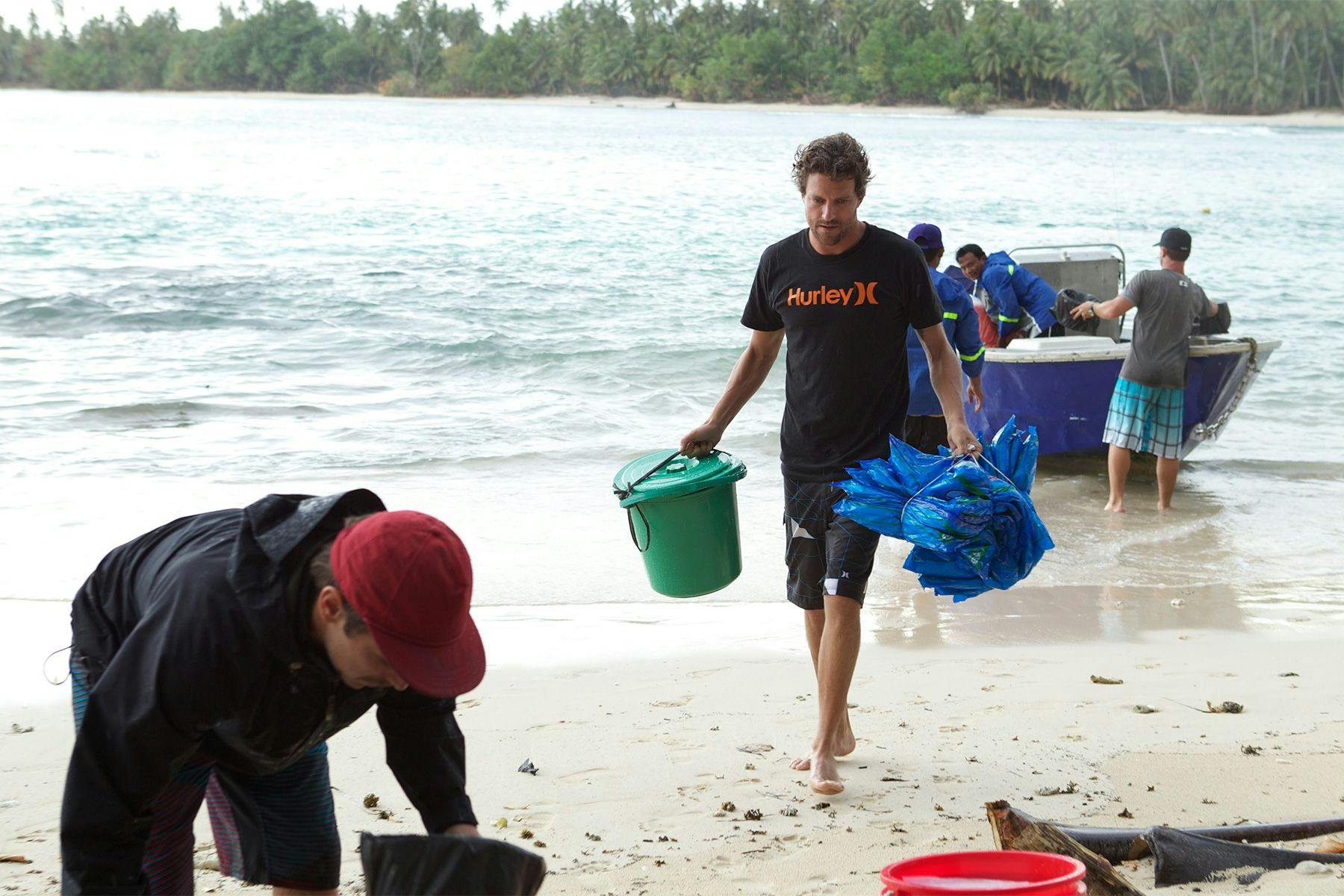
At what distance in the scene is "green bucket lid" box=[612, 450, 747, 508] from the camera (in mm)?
3988

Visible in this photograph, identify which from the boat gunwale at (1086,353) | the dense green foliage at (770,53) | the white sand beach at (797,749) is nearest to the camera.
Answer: the white sand beach at (797,749)

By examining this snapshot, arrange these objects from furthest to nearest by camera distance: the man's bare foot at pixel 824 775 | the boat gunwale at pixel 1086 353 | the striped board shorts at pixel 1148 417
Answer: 1. the boat gunwale at pixel 1086 353
2. the striped board shorts at pixel 1148 417
3. the man's bare foot at pixel 824 775

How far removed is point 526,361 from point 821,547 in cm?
1071

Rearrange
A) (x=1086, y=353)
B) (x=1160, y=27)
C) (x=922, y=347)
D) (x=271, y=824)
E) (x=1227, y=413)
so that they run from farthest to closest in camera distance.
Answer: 1. (x=1160, y=27)
2. (x=1227, y=413)
3. (x=1086, y=353)
4. (x=922, y=347)
5. (x=271, y=824)

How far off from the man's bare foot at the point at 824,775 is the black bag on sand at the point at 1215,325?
5.55 m

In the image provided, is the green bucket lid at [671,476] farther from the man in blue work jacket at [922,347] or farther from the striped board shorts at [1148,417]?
the striped board shorts at [1148,417]

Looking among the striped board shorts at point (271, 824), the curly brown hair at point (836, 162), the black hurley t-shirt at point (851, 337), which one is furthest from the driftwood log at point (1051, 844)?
the curly brown hair at point (836, 162)

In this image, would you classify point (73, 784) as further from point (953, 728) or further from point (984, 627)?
point (984, 627)

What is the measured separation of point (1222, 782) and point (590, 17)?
378 feet

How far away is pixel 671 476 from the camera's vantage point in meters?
4.06

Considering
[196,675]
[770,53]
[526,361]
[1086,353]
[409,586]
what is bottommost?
[526,361]

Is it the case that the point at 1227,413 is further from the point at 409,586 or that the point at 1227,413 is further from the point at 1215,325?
the point at 409,586

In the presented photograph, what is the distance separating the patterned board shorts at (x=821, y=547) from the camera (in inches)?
148

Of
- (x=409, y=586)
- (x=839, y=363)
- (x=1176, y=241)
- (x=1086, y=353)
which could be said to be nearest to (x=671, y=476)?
(x=839, y=363)
